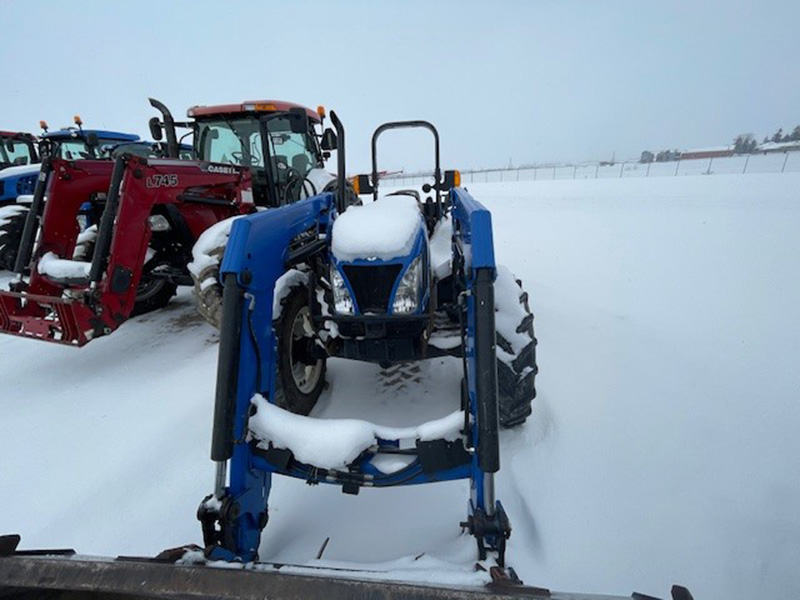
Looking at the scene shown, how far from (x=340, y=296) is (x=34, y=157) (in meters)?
9.74

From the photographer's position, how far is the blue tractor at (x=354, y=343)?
1.66 metres

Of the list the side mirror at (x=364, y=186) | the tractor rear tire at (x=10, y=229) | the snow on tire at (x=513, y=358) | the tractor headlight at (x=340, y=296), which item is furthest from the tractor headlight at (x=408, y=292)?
the tractor rear tire at (x=10, y=229)

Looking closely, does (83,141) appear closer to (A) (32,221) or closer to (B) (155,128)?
(B) (155,128)

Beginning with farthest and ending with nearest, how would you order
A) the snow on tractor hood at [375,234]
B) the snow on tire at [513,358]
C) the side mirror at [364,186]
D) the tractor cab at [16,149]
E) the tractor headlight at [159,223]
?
the tractor cab at [16,149] → the tractor headlight at [159,223] → the side mirror at [364,186] → the snow on tire at [513,358] → the snow on tractor hood at [375,234]

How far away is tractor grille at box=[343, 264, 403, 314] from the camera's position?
7.52 feet

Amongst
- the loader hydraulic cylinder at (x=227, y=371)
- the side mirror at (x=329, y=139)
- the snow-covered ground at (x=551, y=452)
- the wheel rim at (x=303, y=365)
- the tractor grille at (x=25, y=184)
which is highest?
the side mirror at (x=329, y=139)

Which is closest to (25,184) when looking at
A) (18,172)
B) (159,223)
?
(18,172)

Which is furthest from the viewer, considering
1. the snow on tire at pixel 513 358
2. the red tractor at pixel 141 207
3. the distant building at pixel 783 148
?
the distant building at pixel 783 148

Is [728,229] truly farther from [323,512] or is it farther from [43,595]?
[43,595]

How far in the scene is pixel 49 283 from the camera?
389cm

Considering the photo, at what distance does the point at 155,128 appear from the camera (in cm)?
489

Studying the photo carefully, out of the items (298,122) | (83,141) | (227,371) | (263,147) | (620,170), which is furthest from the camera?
(620,170)

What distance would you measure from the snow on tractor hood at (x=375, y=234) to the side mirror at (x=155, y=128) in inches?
148

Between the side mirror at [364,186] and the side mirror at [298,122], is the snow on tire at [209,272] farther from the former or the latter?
the side mirror at [364,186]
